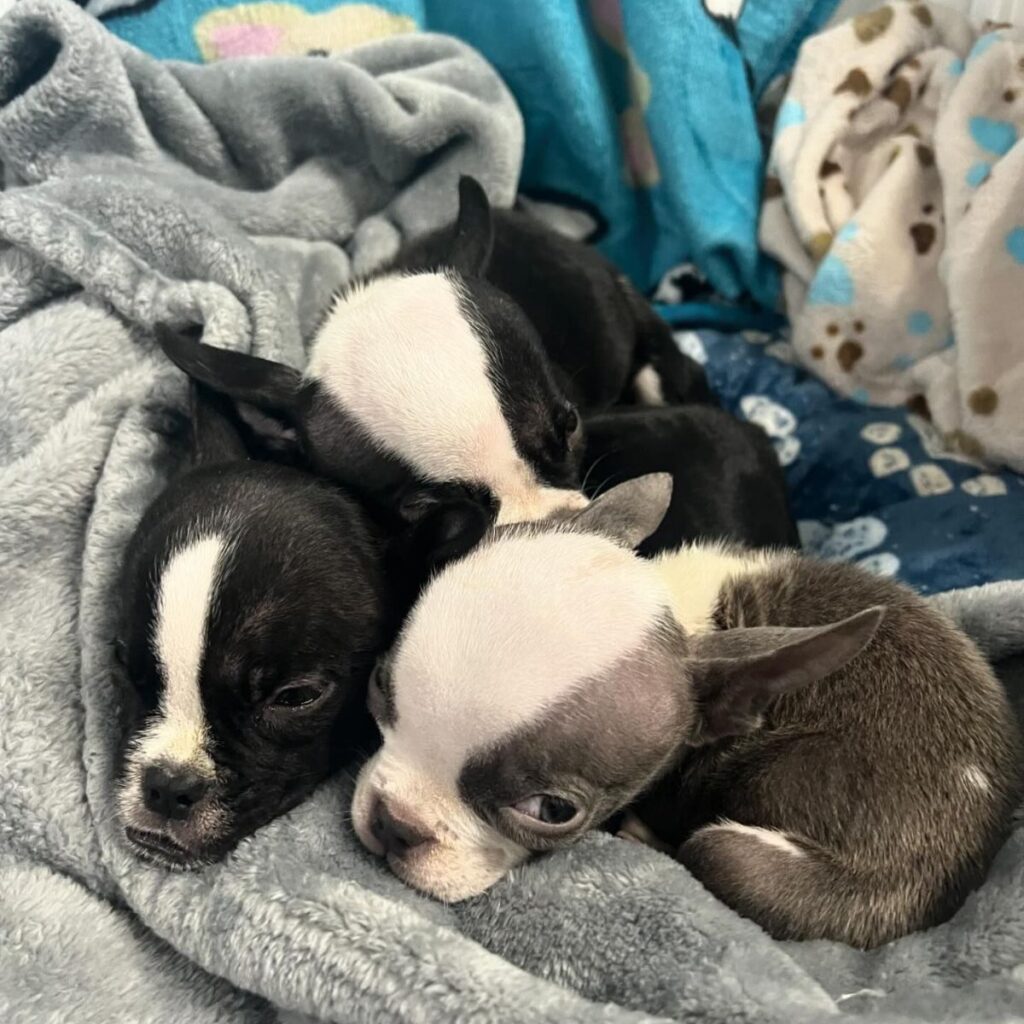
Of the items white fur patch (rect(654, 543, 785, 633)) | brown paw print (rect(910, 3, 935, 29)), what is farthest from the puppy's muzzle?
brown paw print (rect(910, 3, 935, 29))

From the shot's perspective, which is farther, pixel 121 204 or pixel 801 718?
pixel 121 204

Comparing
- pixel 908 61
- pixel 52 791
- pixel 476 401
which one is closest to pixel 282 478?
pixel 476 401

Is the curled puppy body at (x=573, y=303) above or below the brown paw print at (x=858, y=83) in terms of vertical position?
below

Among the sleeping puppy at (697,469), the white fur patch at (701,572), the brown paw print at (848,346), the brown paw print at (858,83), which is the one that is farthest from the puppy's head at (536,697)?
the brown paw print at (858,83)

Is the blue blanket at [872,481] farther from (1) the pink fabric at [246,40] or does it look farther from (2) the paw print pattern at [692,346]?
(1) the pink fabric at [246,40]

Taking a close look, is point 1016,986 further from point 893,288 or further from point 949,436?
point 893,288

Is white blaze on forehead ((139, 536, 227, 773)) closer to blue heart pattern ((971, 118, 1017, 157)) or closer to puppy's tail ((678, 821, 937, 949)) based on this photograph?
puppy's tail ((678, 821, 937, 949))

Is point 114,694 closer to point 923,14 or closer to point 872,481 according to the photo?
point 872,481
